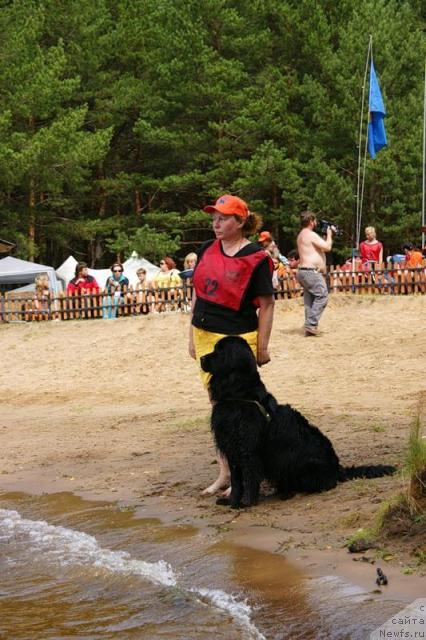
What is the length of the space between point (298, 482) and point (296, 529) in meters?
0.74

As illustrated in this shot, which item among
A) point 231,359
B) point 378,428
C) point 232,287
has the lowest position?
point 378,428

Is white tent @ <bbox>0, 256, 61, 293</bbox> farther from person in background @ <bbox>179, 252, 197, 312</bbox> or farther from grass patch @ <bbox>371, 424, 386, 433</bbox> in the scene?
grass patch @ <bbox>371, 424, 386, 433</bbox>

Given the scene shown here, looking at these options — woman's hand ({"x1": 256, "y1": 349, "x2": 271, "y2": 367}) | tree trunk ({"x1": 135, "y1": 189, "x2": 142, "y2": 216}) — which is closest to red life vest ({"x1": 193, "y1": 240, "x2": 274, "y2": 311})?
woman's hand ({"x1": 256, "y1": 349, "x2": 271, "y2": 367})

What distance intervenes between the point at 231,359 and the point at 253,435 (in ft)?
1.59

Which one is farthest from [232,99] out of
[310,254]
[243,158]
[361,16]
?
[310,254]

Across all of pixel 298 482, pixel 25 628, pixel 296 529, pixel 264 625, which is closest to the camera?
pixel 264 625

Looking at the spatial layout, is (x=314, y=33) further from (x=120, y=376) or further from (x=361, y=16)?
(x=120, y=376)

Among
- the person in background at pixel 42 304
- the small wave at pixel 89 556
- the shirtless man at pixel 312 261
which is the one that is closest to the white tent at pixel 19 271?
the person in background at pixel 42 304

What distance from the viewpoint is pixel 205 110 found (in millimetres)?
40125

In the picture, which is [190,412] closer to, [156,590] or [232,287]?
[232,287]

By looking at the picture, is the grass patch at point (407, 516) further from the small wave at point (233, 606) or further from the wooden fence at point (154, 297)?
the wooden fence at point (154, 297)

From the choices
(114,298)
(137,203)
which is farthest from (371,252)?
(137,203)

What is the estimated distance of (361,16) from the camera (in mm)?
38500

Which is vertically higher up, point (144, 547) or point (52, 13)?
point (52, 13)
